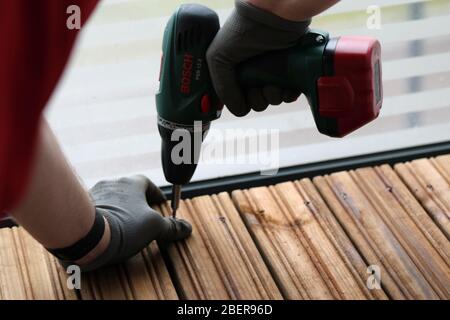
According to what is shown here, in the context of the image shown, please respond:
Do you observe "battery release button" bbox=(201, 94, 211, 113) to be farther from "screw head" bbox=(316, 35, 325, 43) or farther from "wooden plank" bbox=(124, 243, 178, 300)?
"wooden plank" bbox=(124, 243, 178, 300)

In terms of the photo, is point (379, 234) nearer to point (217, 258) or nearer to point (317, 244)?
point (317, 244)

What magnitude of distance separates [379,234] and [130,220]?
0.46 metres

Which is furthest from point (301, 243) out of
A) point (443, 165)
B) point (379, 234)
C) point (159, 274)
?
point (443, 165)

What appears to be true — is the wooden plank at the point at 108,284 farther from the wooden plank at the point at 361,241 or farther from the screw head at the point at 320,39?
the screw head at the point at 320,39

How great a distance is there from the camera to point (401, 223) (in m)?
1.61

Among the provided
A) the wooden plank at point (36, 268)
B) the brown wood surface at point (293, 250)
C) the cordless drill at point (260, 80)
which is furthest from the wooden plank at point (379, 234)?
the wooden plank at point (36, 268)

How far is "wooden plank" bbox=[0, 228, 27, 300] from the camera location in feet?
4.85

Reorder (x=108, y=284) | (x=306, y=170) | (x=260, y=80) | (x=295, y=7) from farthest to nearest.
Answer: (x=306, y=170) → (x=108, y=284) → (x=260, y=80) → (x=295, y=7)

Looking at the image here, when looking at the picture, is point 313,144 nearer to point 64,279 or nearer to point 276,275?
point 276,275

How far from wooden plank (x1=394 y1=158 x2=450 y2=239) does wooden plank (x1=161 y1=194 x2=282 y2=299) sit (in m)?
0.35

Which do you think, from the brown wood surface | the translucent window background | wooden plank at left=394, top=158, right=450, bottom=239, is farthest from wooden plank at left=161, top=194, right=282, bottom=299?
wooden plank at left=394, top=158, right=450, bottom=239

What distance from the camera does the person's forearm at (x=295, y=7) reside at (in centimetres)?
124

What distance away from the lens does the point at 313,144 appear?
1.78 meters

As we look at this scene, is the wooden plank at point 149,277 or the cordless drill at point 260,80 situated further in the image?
the wooden plank at point 149,277
